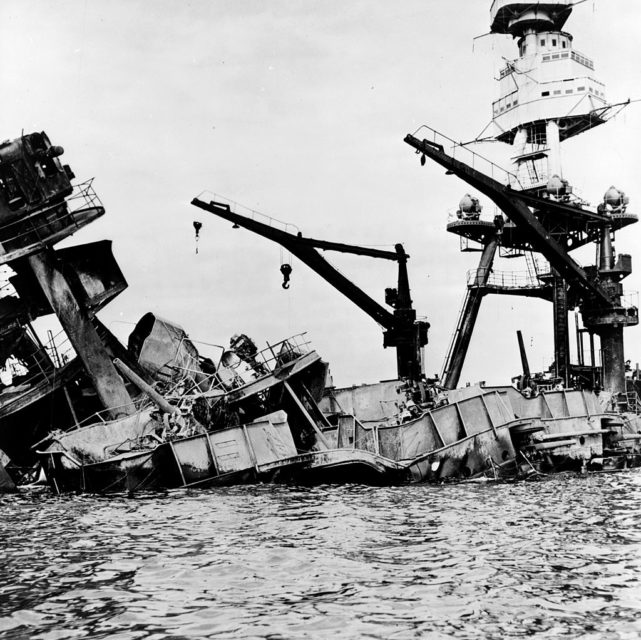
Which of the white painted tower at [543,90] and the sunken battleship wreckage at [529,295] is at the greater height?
the white painted tower at [543,90]

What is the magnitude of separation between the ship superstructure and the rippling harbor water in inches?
922

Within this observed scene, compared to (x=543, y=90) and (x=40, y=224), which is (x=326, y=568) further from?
(x=543, y=90)

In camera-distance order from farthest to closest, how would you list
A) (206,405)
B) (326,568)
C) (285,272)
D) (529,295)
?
1. (529,295)
2. (285,272)
3. (206,405)
4. (326,568)

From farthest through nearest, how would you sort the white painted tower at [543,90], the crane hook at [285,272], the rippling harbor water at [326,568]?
the white painted tower at [543,90]
the crane hook at [285,272]
the rippling harbor water at [326,568]

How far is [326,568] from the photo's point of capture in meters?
11.2

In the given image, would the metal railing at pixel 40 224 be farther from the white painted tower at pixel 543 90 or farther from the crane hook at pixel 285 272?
the white painted tower at pixel 543 90

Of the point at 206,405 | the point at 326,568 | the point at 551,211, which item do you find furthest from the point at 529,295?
the point at 326,568

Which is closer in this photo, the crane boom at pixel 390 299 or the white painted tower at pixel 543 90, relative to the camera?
the crane boom at pixel 390 299

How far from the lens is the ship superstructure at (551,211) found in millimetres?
41969

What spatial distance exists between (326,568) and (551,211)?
35.4 meters

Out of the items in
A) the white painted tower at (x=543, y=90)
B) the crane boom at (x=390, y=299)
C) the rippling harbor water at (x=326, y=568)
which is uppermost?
the white painted tower at (x=543, y=90)

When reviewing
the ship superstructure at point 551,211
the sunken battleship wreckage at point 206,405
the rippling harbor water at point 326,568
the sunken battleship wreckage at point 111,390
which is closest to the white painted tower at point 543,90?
the ship superstructure at point 551,211

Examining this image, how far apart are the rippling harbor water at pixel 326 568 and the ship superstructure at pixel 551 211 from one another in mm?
23415

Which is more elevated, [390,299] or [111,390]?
[390,299]
